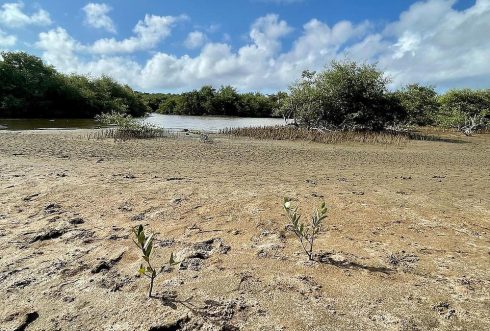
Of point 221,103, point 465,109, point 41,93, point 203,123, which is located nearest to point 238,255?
point 203,123

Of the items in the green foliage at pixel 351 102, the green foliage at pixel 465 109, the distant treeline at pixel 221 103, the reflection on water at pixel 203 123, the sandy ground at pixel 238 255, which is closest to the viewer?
the sandy ground at pixel 238 255

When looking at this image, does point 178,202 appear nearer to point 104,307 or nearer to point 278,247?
point 278,247

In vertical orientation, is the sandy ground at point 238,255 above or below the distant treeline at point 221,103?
below

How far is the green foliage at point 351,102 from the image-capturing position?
21.8m

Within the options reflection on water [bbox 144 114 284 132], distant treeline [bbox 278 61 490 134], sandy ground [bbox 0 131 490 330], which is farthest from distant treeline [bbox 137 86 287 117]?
sandy ground [bbox 0 131 490 330]

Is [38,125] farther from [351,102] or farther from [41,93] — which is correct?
[351,102]

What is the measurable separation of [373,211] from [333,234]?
1.09 m

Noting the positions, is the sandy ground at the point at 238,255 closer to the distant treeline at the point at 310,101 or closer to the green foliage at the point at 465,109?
the distant treeline at the point at 310,101

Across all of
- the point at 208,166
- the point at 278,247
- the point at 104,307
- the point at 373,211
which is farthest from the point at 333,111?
the point at 104,307

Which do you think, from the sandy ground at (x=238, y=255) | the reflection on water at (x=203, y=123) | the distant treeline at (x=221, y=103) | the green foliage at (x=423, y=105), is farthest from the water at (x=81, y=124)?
the distant treeline at (x=221, y=103)

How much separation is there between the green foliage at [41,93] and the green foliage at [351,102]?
2392 centimetres

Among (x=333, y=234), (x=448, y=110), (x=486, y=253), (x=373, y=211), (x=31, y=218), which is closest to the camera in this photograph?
(x=486, y=253)

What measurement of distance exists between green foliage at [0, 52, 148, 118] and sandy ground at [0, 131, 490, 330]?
34702 millimetres

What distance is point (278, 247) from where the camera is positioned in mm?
3512
